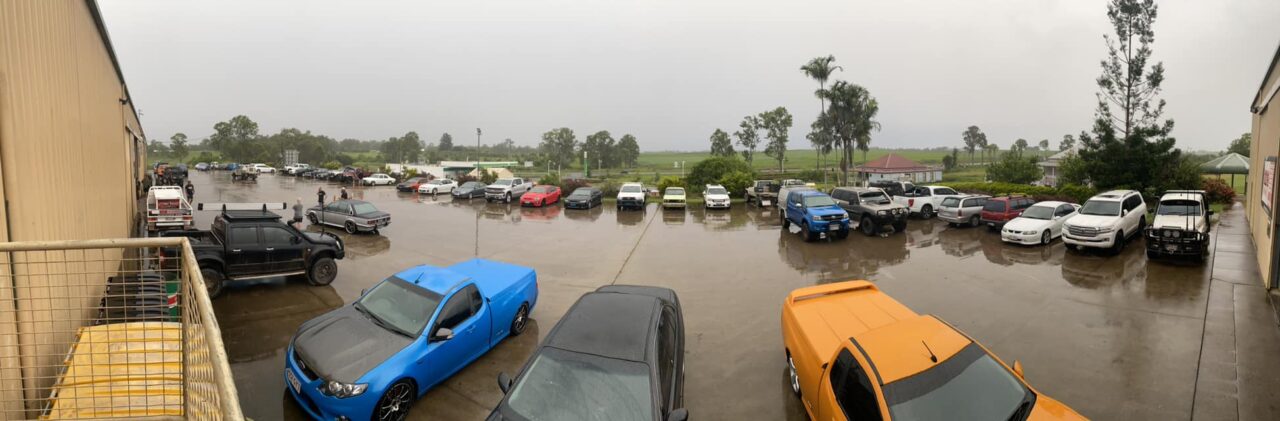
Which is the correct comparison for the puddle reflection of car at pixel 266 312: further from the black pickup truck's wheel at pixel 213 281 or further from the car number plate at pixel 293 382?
the car number plate at pixel 293 382

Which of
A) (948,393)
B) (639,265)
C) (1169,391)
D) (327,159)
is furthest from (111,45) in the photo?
(327,159)

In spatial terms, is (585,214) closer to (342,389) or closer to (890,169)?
(342,389)

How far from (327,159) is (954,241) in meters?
114

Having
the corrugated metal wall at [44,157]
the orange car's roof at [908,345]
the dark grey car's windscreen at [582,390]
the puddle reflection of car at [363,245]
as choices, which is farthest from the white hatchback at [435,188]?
the orange car's roof at [908,345]

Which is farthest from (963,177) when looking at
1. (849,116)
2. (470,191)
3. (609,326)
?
(609,326)

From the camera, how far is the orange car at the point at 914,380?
13.4ft

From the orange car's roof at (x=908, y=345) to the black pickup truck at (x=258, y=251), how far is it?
10438mm

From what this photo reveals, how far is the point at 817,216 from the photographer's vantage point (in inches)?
641

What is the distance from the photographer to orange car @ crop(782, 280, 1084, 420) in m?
4.07

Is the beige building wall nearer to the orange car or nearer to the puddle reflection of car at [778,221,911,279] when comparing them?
the puddle reflection of car at [778,221,911,279]

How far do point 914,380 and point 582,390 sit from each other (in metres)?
2.68

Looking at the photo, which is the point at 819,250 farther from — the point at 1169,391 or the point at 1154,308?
the point at 1169,391

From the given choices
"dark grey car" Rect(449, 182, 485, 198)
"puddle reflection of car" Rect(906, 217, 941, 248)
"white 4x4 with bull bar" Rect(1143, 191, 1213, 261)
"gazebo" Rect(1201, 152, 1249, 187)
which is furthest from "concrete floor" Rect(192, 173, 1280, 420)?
"gazebo" Rect(1201, 152, 1249, 187)

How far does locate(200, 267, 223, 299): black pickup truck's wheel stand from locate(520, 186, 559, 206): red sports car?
18.0 m
